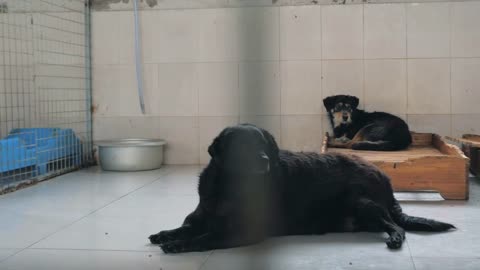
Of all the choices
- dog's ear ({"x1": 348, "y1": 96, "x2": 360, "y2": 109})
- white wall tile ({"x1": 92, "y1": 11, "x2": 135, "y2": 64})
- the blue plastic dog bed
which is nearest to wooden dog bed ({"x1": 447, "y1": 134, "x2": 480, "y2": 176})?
dog's ear ({"x1": 348, "y1": 96, "x2": 360, "y2": 109})

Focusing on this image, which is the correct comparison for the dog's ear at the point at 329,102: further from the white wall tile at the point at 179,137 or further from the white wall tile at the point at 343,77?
the white wall tile at the point at 179,137

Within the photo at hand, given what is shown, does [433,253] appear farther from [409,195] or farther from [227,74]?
[227,74]

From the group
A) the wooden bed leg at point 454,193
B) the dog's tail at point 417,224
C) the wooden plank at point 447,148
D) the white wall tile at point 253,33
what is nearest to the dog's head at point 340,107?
the wooden plank at point 447,148

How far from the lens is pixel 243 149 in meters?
2.40

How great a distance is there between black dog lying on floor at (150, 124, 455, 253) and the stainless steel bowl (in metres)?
2.55

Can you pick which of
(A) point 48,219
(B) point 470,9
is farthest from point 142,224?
(B) point 470,9

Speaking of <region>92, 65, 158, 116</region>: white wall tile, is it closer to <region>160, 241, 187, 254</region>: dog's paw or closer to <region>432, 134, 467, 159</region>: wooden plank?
<region>432, 134, 467, 159</region>: wooden plank

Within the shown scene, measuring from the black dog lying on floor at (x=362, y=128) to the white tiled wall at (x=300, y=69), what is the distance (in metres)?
0.29

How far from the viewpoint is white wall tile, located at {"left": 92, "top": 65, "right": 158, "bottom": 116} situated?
589cm

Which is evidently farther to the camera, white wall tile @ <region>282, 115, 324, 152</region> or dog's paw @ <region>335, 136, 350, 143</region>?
white wall tile @ <region>282, 115, 324, 152</region>

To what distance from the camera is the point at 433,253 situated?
262 cm

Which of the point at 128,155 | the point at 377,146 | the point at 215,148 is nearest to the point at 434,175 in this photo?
the point at 377,146

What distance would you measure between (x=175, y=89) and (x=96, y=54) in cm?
87

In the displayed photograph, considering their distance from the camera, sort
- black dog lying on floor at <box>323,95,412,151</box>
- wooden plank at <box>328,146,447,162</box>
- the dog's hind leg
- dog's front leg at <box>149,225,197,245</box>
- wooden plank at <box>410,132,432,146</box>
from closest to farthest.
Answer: dog's front leg at <box>149,225,197,245</box>, the dog's hind leg, wooden plank at <box>328,146,447,162</box>, black dog lying on floor at <box>323,95,412,151</box>, wooden plank at <box>410,132,432,146</box>
